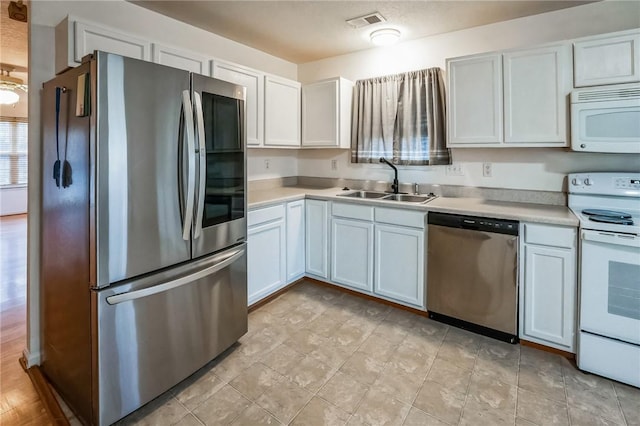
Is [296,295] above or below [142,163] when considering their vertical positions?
below

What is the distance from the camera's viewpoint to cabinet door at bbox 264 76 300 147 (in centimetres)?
326

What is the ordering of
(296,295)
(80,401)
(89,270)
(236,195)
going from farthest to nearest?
(296,295) → (236,195) → (80,401) → (89,270)

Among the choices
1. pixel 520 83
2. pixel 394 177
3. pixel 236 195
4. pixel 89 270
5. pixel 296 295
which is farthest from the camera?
pixel 394 177

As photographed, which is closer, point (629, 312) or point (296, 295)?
point (629, 312)

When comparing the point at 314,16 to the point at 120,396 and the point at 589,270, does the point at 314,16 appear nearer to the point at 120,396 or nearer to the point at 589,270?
the point at 589,270

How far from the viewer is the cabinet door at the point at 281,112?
3264mm

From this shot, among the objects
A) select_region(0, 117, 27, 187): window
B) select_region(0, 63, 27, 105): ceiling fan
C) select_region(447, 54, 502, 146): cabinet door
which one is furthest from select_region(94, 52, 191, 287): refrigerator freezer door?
select_region(0, 117, 27, 187): window

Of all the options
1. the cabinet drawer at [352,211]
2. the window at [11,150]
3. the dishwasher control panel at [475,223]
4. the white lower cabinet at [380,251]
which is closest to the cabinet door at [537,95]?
the dishwasher control panel at [475,223]

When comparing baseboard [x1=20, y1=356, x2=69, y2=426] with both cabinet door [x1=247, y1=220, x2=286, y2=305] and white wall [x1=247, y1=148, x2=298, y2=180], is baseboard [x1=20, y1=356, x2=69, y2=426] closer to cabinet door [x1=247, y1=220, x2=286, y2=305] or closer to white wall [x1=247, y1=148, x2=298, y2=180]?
cabinet door [x1=247, y1=220, x2=286, y2=305]

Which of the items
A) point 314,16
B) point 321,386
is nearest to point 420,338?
point 321,386

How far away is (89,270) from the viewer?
1.51 m

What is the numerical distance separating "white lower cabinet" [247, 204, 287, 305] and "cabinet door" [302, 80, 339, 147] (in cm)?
100

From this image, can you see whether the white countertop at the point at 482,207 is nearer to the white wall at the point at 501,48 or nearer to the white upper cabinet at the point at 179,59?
the white wall at the point at 501,48

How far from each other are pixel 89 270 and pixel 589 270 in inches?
105
